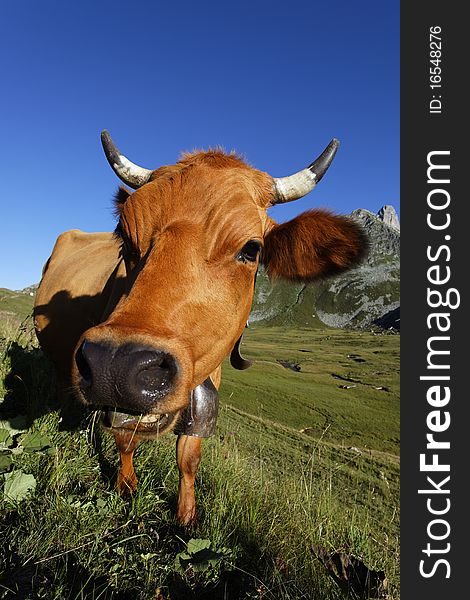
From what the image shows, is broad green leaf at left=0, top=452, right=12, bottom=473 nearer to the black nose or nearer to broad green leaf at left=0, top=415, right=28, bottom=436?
broad green leaf at left=0, top=415, right=28, bottom=436

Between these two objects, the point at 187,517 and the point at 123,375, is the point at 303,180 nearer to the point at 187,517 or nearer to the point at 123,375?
the point at 123,375


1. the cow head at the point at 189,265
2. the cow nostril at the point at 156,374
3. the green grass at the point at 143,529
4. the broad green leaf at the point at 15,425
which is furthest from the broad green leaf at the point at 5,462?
the cow nostril at the point at 156,374

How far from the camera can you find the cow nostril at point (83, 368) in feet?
7.90

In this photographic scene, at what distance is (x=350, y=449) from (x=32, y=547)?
26.9 m

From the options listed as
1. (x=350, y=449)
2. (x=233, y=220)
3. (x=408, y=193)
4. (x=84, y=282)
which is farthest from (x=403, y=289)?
(x=350, y=449)

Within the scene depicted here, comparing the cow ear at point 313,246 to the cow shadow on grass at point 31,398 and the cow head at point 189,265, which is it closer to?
the cow head at point 189,265

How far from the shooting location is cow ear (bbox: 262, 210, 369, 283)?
418 cm

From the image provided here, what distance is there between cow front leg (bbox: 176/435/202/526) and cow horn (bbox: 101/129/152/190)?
9.66 feet

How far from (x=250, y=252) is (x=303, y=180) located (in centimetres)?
144

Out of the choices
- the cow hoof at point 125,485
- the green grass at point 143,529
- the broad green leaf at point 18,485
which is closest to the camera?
the green grass at point 143,529

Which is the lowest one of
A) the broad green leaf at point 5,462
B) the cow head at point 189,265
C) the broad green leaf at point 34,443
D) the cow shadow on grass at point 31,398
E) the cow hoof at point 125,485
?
the cow hoof at point 125,485

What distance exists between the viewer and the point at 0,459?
3.33 metres

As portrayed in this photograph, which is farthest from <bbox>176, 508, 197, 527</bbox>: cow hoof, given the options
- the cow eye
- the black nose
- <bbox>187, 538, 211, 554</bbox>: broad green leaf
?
the cow eye

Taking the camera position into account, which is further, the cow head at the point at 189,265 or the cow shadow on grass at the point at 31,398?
the cow shadow on grass at the point at 31,398
